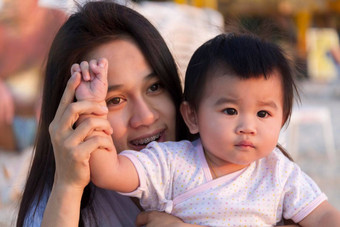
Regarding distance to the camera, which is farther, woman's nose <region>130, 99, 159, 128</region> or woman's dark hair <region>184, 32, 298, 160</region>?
woman's nose <region>130, 99, 159, 128</region>

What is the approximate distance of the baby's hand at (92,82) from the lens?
51.1 inches

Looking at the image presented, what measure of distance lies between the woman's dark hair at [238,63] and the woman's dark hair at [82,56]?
21 cm

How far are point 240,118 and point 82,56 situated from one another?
1.81 ft

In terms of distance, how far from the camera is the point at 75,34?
1.65 metres

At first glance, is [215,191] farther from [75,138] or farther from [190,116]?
[75,138]

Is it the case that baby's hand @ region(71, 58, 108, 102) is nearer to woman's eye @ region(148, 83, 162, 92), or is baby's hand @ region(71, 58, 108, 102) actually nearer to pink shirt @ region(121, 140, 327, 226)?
→ pink shirt @ region(121, 140, 327, 226)

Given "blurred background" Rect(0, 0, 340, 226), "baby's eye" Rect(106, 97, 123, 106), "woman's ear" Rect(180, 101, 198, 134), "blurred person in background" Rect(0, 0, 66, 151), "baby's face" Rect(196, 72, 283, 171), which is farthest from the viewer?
"blurred person in background" Rect(0, 0, 66, 151)

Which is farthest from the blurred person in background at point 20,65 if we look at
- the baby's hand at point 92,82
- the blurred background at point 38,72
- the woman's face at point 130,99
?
the baby's hand at point 92,82

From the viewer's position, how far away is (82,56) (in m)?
1.64

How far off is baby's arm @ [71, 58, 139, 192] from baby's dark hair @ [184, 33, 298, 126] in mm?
296

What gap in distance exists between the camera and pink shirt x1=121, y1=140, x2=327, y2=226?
1.40 m

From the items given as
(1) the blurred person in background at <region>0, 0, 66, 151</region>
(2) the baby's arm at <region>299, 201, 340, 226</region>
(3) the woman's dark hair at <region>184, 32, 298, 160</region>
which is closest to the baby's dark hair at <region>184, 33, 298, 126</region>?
(3) the woman's dark hair at <region>184, 32, 298, 160</region>

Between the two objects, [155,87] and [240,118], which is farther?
[155,87]

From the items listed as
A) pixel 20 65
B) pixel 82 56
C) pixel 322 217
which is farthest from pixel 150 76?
→ pixel 20 65
